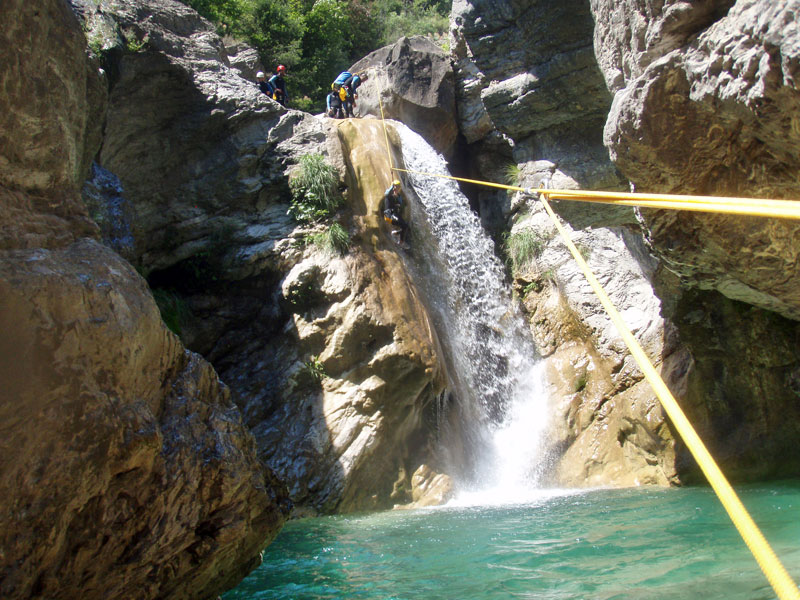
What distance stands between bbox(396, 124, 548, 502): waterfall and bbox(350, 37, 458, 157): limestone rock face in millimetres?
1582

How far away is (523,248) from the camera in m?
13.3

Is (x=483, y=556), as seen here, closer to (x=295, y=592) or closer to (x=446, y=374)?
(x=295, y=592)

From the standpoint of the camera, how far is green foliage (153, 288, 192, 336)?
30.7 feet

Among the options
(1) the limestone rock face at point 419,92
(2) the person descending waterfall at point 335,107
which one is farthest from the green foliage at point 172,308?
(1) the limestone rock face at point 419,92

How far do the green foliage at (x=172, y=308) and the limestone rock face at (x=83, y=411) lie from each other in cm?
562

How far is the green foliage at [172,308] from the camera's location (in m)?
9.34

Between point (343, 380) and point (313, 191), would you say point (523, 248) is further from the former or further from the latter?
point (343, 380)

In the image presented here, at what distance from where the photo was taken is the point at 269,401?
30.8ft

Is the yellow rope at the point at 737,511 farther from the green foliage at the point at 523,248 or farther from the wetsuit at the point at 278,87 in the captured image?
the wetsuit at the point at 278,87

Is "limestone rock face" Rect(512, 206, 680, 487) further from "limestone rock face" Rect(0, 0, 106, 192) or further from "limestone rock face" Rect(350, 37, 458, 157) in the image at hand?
"limestone rock face" Rect(0, 0, 106, 192)

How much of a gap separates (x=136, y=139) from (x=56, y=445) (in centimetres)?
900

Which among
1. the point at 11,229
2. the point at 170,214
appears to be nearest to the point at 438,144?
the point at 170,214

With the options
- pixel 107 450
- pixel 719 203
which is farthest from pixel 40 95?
pixel 719 203

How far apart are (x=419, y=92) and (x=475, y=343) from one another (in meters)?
7.61
